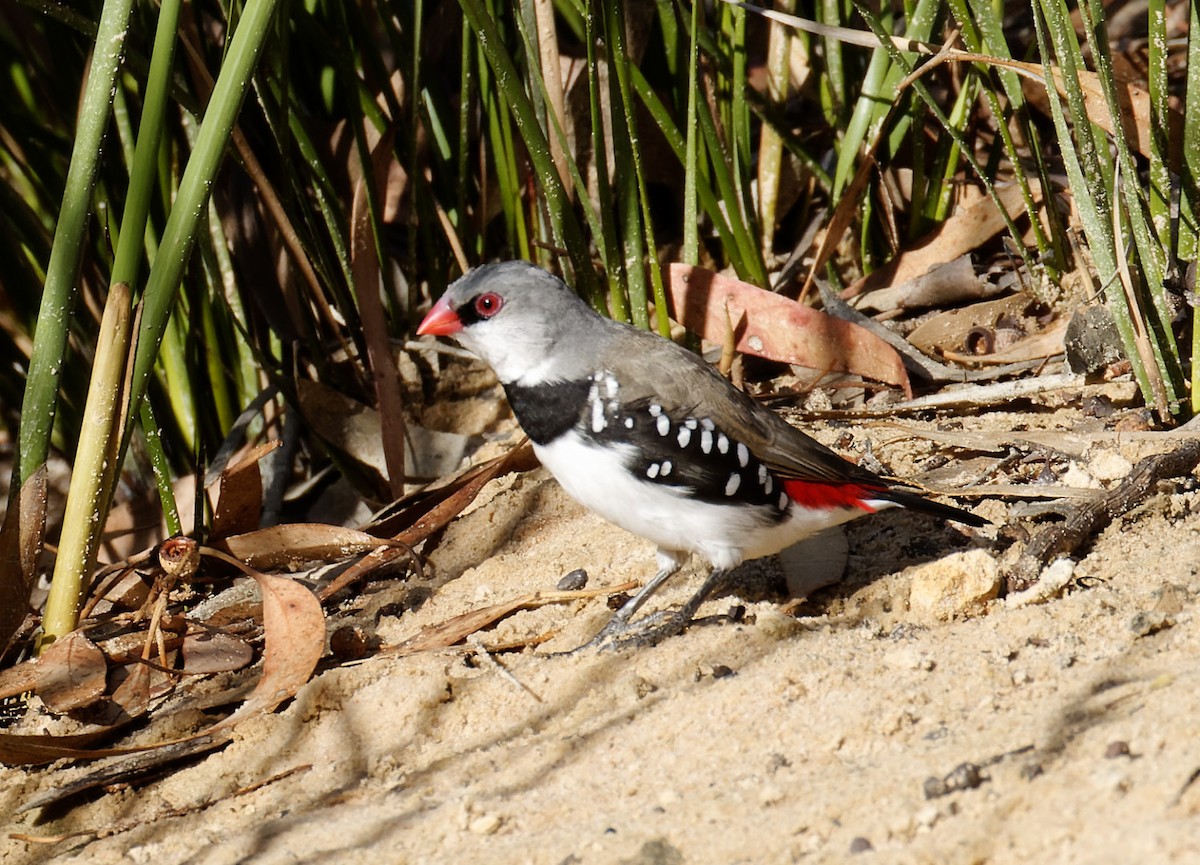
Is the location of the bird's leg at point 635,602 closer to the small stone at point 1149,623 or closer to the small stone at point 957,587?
the small stone at point 957,587

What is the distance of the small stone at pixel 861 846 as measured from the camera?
213 cm

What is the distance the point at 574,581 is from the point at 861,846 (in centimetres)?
178

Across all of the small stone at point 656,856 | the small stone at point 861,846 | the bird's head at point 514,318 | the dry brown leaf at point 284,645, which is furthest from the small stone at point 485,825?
the bird's head at point 514,318

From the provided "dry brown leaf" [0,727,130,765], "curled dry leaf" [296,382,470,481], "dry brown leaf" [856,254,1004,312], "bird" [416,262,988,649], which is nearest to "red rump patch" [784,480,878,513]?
"bird" [416,262,988,649]

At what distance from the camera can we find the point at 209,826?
2.86 metres

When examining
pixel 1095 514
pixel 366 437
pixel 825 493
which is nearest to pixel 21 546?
pixel 366 437

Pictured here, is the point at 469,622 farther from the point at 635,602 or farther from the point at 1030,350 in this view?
the point at 1030,350

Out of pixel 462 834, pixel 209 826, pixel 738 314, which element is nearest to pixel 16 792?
pixel 209 826

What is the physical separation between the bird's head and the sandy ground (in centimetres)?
70

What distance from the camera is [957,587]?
326 centimetres

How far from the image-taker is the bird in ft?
11.2

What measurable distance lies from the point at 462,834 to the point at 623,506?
1097mm

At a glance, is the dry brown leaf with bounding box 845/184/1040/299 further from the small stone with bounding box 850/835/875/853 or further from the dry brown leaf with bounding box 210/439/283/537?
the small stone with bounding box 850/835/875/853

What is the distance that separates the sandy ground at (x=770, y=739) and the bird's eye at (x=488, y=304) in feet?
2.71
